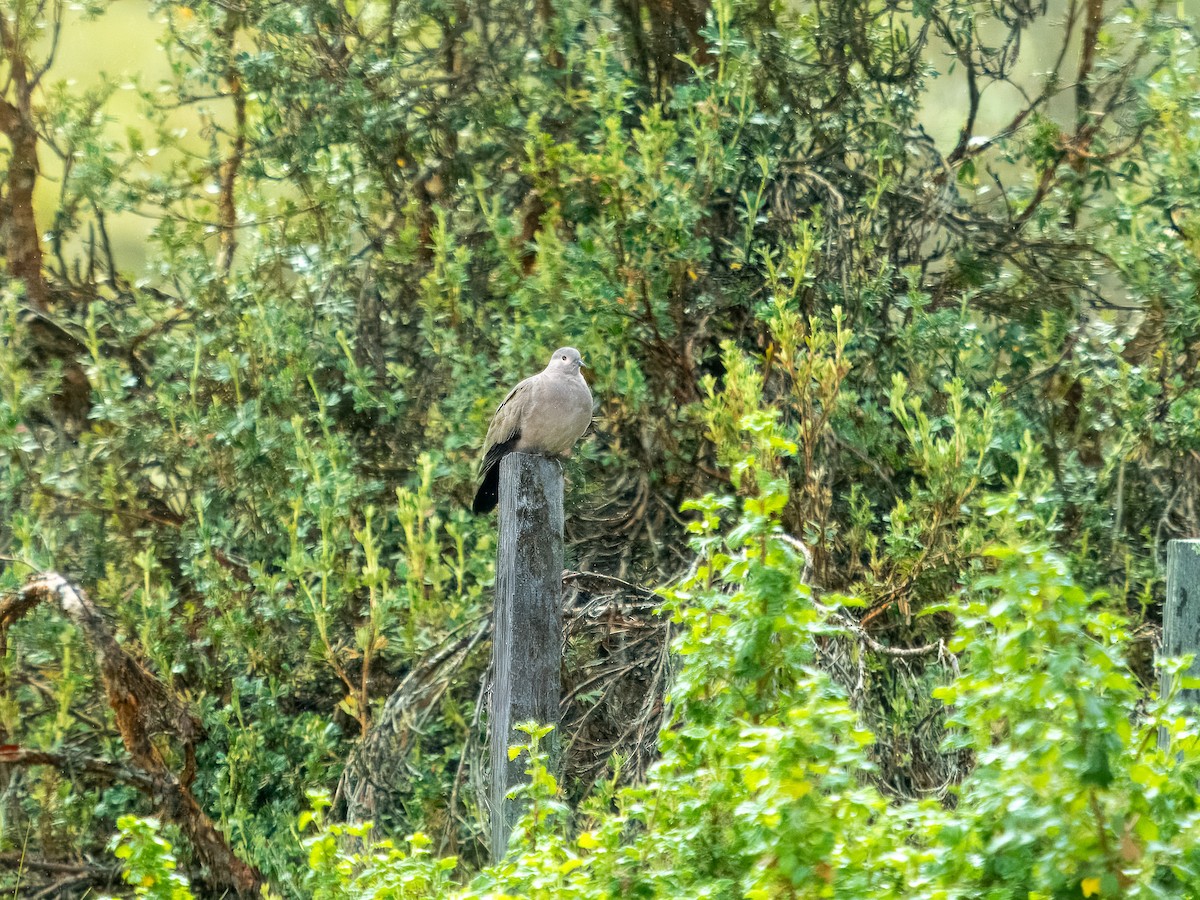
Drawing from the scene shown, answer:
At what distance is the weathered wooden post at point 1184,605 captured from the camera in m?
2.69

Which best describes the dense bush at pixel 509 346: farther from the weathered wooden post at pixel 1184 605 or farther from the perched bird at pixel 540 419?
the weathered wooden post at pixel 1184 605

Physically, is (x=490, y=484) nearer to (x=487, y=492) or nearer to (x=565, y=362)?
(x=487, y=492)

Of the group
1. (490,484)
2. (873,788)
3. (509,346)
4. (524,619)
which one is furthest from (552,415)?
(873,788)

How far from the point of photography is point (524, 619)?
10.5ft

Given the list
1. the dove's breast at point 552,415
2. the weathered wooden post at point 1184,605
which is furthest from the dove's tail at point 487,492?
the weathered wooden post at point 1184,605

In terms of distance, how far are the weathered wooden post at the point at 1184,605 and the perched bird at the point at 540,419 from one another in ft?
5.97

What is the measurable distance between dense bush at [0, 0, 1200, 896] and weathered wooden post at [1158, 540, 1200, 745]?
1.47 metres

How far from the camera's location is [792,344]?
4598 mm

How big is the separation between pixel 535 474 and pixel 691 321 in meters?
2.49

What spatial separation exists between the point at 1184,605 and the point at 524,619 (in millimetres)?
1444

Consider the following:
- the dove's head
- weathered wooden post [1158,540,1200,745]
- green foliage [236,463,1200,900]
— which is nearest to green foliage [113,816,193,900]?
green foliage [236,463,1200,900]

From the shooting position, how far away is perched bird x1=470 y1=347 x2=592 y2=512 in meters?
4.02

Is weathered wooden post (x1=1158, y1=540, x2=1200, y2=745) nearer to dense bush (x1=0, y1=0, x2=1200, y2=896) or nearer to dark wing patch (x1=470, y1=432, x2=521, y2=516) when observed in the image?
dense bush (x1=0, y1=0, x2=1200, y2=896)

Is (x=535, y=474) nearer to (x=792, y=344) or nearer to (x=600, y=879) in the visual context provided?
(x=600, y=879)
